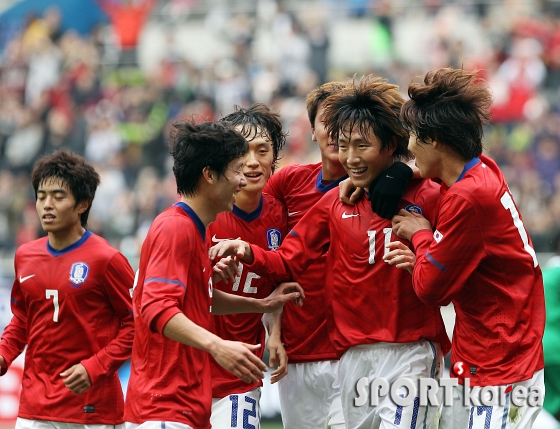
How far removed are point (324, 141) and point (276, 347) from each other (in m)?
1.35

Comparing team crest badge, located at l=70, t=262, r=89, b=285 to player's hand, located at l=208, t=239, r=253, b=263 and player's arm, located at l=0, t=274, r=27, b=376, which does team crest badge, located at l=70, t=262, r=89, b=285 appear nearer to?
player's arm, located at l=0, t=274, r=27, b=376

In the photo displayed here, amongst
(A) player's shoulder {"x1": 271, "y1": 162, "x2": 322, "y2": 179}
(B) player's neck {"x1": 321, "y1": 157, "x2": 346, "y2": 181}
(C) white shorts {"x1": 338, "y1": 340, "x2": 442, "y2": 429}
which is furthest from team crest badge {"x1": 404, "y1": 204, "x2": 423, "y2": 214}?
(A) player's shoulder {"x1": 271, "y1": 162, "x2": 322, "y2": 179}

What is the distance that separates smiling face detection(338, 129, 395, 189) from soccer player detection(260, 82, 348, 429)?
22.6 inches

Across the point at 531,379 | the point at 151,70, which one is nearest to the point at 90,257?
the point at 531,379

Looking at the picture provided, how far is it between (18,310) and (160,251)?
1.94 meters

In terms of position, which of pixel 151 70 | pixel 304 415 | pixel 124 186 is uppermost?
pixel 151 70

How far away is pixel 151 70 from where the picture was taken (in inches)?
717

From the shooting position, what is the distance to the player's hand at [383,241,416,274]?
501 centimetres

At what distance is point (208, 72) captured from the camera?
17.3 meters

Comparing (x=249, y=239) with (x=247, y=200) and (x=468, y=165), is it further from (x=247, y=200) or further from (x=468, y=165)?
(x=468, y=165)

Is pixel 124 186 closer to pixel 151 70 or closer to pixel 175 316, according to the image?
pixel 151 70

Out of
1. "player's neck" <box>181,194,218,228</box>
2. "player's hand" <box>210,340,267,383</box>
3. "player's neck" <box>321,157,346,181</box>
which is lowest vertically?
"player's hand" <box>210,340,267,383</box>

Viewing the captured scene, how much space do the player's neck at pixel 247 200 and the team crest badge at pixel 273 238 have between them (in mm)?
187

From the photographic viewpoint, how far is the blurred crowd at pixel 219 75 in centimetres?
1477
